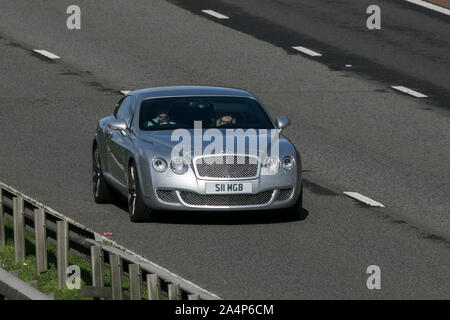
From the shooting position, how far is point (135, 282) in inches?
444

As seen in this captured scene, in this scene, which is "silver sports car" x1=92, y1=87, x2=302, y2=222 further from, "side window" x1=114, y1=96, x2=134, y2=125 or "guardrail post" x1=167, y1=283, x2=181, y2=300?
"guardrail post" x1=167, y1=283, x2=181, y2=300

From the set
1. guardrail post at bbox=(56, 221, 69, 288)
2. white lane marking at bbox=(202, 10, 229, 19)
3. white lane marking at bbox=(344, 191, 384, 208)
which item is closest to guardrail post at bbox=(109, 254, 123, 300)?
guardrail post at bbox=(56, 221, 69, 288)

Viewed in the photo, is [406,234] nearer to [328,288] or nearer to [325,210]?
[325,210]

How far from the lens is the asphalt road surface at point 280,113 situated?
47.5ft

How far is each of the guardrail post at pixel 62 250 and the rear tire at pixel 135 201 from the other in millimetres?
2779

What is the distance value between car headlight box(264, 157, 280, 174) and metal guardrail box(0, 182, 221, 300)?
7.15 feet

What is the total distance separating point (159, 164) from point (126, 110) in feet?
7.25

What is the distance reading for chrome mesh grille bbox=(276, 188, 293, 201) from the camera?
53.2 feet

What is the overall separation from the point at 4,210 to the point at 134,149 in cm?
169

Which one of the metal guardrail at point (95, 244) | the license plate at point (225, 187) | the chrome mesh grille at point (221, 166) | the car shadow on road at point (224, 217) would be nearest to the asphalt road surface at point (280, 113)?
the car shadow on road at point (224, 217)

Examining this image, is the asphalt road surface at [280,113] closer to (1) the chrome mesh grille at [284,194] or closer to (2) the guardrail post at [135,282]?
(1) the chrome mesh grille at [284,194]

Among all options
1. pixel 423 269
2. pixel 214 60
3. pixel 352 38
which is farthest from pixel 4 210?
pixel 352 38

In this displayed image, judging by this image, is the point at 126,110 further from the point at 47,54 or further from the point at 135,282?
the point at 47,54

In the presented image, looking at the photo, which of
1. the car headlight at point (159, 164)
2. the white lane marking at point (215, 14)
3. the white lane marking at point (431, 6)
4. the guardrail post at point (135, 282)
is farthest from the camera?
the white lane marking at point (431, 6)
